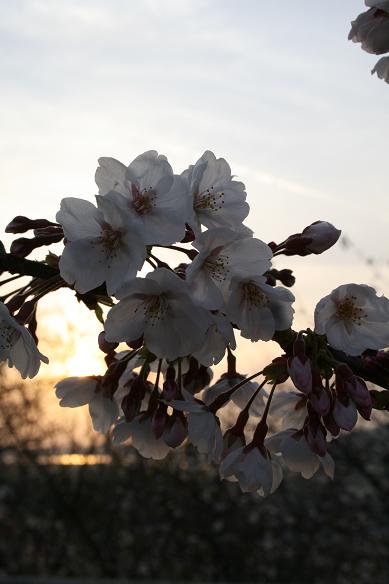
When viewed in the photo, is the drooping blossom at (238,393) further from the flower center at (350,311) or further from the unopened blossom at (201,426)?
the flower center at (350,311)

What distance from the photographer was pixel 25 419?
859 cm

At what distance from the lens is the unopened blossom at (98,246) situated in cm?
112

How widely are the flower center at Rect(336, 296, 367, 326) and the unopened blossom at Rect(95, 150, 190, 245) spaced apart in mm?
299

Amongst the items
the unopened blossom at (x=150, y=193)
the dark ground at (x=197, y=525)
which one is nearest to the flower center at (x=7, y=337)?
the unopened blossom at (x=150, y=193)

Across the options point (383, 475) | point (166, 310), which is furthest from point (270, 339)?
point (383, 475)

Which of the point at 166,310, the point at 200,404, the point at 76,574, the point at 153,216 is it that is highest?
the point at 153,216

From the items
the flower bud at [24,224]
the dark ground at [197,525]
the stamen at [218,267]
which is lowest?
the dark ground at [197,525]

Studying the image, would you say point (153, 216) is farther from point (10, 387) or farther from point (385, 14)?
point (10, 387)

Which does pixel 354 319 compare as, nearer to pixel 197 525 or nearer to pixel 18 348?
pixel 18 348

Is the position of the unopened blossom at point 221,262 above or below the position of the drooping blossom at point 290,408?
above

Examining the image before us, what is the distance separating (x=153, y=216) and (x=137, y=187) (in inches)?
4.1

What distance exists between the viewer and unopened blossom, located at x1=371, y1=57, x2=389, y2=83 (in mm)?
1298

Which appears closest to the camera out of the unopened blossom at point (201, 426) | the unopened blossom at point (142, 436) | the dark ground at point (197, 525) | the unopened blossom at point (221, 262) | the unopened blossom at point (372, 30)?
the unopened blossom at point (221, 262)

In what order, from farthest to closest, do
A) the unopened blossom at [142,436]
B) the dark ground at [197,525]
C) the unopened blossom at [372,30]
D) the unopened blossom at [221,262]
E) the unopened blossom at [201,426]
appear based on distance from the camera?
the dark ground at [197,525] → the unopened blossom at [142,436] → the unopened blossom at [201,426] → the unopened blossom at [372,30] → the unopened blossom at [221,262]
